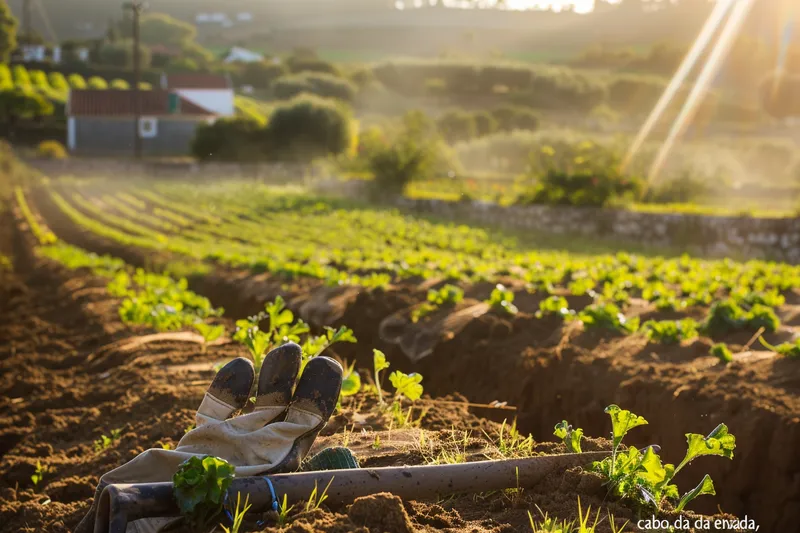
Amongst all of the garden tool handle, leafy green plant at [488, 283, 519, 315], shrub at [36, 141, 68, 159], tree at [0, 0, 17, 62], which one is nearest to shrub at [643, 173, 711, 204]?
leafy green plant at [488, 283, 519, 315]

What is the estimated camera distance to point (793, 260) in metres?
20.5

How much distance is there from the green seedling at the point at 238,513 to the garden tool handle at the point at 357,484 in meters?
0.04

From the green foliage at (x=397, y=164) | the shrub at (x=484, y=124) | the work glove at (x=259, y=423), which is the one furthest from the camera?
the shrub at (x=484, y=124)

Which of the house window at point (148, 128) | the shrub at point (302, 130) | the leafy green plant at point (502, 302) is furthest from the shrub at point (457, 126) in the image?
the leafy green plant at point (502, 302)

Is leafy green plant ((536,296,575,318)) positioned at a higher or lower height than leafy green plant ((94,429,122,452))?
higher

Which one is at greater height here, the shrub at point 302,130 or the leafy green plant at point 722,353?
the leafy green plant at point 722,353

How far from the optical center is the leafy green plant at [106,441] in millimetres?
5652

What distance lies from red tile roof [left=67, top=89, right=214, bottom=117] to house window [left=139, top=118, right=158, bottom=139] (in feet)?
1.31

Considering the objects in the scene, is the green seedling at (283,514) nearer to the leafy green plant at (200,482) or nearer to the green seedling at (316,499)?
the green seedling at (316,499)

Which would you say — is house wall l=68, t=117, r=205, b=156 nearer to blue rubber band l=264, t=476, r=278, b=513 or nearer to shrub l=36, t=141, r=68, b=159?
shrub l=36, t=141, r=68, b=159

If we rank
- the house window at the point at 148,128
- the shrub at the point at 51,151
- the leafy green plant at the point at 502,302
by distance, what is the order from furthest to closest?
1. the house window at the point at 148,128
2. the shrub at the point at 51,151
3. the leafy green plant at the point at 502,302

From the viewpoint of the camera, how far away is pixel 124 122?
52594mm

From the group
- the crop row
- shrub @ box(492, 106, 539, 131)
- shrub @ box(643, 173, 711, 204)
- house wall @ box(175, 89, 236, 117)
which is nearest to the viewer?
the crop row

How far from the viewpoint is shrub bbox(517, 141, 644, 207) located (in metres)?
25.0
